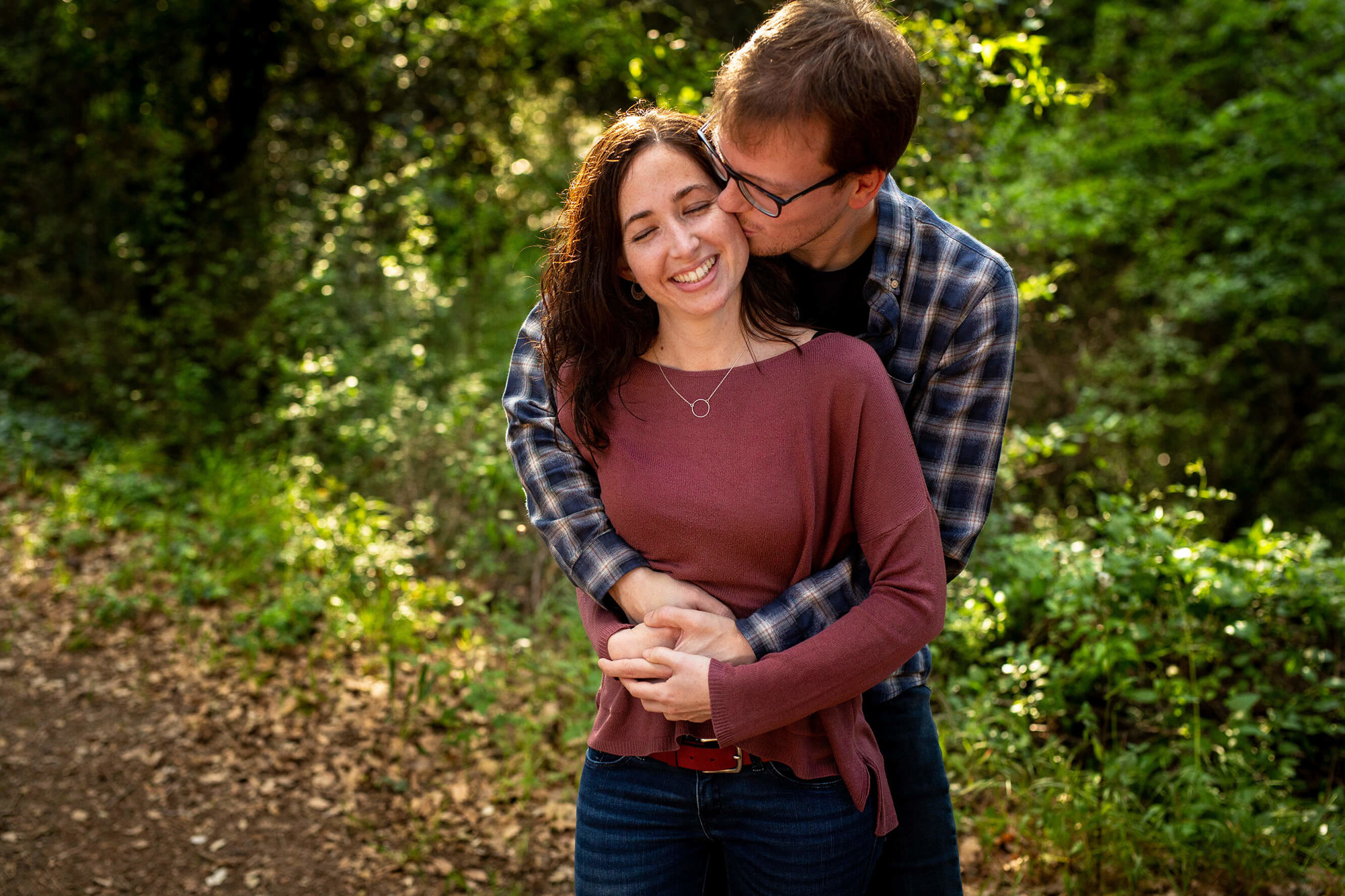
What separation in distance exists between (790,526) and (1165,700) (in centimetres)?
262

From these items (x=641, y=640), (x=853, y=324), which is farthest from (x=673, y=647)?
(x=853, y=324)

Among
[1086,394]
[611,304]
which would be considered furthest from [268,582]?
[1086,394]

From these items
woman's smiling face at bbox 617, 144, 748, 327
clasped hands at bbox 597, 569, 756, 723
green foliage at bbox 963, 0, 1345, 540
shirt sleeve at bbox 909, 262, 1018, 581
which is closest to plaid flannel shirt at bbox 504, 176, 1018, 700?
shirt sleeve at bbox 909, 262, 1018, 581

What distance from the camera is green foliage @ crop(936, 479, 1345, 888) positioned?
309 centimetres

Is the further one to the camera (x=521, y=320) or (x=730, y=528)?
(x=521, y=320)

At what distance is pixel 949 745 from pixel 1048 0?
123 inches

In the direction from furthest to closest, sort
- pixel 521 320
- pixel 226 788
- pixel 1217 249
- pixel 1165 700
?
pixel 1217 249
pixel 521 320
pixel 226 788
pixel 1165 700

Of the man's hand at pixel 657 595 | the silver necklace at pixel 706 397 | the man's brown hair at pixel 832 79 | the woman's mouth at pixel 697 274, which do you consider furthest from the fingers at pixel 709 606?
the man's brown hair at pixel 832 79

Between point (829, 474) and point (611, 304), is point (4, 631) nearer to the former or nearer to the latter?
point (611, 304)

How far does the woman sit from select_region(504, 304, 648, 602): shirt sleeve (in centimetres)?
5

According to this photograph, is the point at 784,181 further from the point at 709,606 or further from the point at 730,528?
the point at 709,606

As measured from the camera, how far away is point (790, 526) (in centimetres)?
176

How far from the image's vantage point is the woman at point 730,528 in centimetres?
169

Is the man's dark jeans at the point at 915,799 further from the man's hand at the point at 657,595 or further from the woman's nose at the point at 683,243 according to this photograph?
the woman's nose at the point at 683,243
